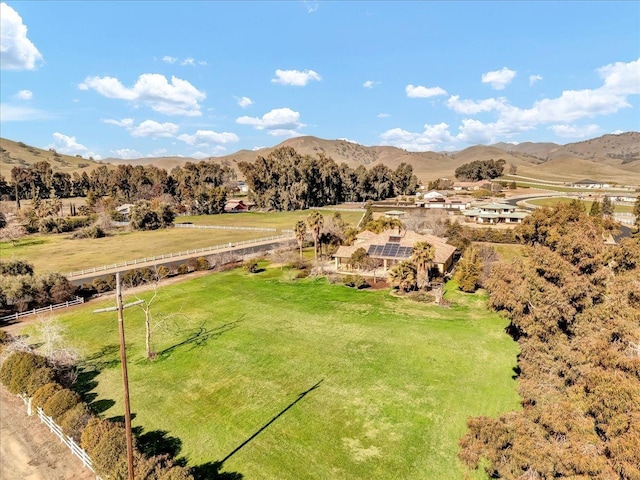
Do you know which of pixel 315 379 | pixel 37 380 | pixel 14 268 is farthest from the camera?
pixel 14 268

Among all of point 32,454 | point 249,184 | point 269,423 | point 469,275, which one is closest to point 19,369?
point 32,454

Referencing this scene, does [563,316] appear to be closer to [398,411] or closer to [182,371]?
[398,411]

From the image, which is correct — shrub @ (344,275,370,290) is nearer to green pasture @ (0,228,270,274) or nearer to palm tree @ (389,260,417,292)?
palm tree @ (389,260,417,292)

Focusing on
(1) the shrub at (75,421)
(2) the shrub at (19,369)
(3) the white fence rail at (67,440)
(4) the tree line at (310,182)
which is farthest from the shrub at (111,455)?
(4) the tree line at (310,182)

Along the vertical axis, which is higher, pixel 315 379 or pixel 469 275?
pixel 469 275

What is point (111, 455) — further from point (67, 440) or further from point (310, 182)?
point (310, 182)

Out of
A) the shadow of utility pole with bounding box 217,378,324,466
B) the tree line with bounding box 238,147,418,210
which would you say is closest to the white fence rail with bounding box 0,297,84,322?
the shadow of utility pole with bounding box 217,378,324,466
